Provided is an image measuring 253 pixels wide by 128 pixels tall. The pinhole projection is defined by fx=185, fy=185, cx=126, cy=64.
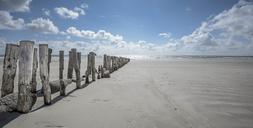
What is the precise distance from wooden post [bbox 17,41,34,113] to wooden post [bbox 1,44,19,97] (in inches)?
8.1

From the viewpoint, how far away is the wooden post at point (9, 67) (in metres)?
4.14

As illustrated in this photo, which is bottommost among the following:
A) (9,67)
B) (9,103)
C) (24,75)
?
(9,103)

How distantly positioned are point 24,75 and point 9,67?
1.44ft

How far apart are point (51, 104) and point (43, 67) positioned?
1062 millimetres

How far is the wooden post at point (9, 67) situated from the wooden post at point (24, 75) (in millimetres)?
206

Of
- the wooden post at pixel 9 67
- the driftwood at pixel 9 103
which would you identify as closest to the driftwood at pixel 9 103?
the driftwood at pixel 9 103

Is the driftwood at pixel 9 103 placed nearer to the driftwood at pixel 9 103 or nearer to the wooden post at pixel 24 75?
the driftwood at pixel 9 103

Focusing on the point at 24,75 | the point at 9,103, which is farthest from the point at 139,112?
the point at 9,103

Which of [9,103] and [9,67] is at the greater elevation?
[9,67]

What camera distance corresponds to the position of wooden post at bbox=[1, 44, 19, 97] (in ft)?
13.6

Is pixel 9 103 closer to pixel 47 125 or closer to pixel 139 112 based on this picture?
pixel 47 125

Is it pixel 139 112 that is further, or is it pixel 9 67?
pixel 139 112

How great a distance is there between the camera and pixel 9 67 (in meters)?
4.23

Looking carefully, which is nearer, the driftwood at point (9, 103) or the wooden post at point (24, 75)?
the driftwood at point (9, 103)
